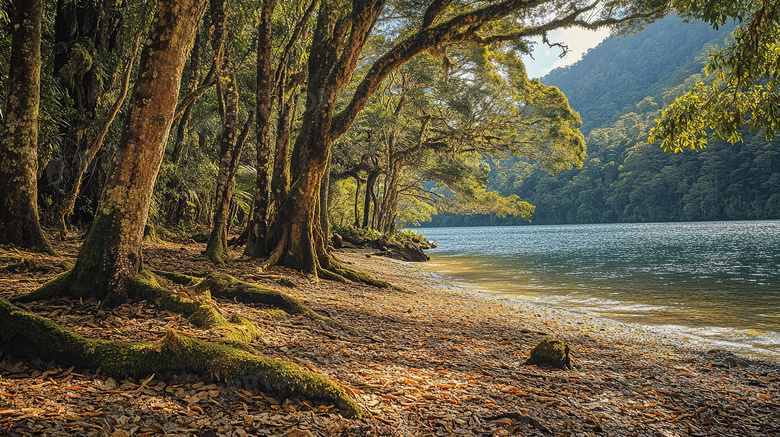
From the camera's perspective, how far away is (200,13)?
14.0 feet

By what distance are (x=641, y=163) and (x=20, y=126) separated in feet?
299

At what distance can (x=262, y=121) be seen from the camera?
924 cm

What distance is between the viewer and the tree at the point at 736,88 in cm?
573

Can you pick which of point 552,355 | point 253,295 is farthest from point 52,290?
point 552,355

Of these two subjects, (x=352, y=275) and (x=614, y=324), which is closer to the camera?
(x=614, y=324)

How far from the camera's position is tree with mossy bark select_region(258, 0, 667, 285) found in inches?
336

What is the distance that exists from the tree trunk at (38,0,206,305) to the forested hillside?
39.1m

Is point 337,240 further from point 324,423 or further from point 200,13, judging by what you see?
point 324,423

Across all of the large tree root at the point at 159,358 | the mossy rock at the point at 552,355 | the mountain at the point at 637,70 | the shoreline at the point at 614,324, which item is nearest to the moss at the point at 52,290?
the large tree root at the point at 159,358

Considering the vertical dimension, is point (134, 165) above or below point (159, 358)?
above

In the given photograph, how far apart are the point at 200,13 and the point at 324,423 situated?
418 centimetres

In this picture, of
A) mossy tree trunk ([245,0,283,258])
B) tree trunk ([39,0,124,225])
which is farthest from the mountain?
tree trunk ([39,0,124,225])

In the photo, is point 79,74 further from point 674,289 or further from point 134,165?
point 674,289

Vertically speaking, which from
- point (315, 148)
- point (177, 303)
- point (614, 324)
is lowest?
Result: point (614, 324)
